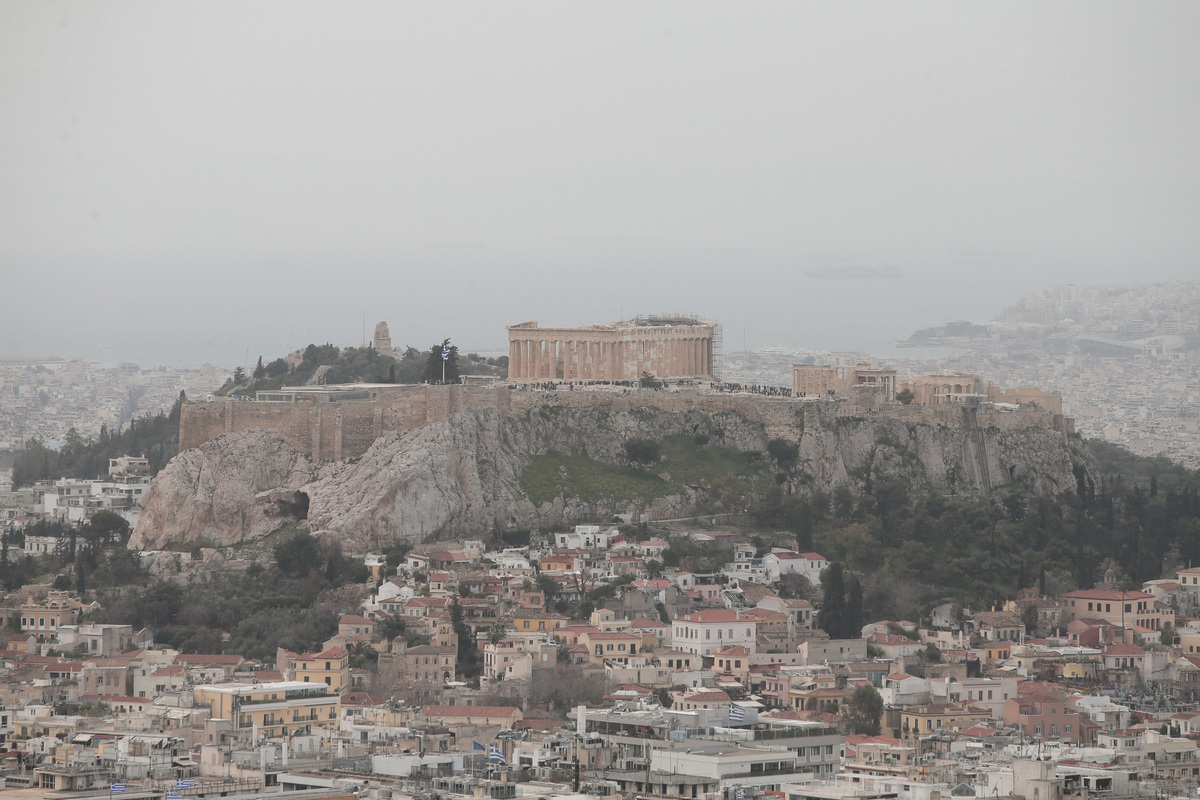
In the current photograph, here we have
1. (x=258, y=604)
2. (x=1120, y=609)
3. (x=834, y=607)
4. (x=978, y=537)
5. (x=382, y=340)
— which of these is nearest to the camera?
(x=834, y=607)

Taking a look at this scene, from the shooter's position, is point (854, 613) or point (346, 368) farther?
point (346, 368)

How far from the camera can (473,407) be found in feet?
251

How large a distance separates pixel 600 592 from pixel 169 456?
38.8 meters

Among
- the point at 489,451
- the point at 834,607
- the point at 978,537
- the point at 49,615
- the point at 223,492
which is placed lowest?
the point at 49,615

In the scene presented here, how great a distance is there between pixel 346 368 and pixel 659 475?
2686 centimetres

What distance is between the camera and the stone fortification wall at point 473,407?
76.5 metres

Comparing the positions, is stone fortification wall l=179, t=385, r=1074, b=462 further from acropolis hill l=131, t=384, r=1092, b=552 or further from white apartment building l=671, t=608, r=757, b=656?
white apartment building l=671, t=608, r=757, b=656

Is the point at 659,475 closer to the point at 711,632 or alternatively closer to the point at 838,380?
the point at 838,380

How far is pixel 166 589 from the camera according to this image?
226 ft

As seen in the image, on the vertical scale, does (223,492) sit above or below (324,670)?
above

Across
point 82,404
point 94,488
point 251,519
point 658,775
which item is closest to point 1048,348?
point 82,404

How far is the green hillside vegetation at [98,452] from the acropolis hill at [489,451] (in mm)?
27820

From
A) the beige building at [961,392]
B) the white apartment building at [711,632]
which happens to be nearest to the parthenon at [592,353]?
the beige building at [961,392]

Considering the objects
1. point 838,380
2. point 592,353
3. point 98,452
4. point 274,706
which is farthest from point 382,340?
point 274,706
